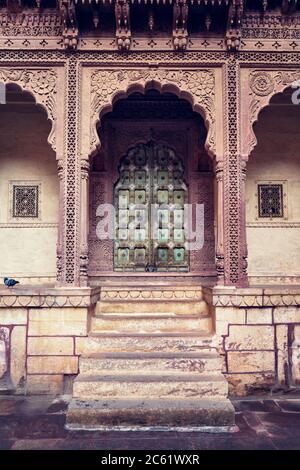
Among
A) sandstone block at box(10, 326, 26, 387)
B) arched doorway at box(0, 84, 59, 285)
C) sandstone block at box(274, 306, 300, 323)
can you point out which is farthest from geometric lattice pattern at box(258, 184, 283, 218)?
sandstone block at box(10, 326, 26, 387)

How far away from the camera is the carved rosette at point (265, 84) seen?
20.8ft

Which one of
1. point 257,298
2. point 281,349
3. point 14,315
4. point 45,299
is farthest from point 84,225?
point 281,349

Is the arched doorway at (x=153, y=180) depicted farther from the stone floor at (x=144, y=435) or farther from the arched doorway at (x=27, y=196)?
the stone floor at (x=144, y=435)

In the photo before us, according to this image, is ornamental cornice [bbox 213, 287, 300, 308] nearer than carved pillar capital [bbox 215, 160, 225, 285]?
Yes

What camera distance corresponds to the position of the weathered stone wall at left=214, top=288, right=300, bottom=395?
5.76 metres

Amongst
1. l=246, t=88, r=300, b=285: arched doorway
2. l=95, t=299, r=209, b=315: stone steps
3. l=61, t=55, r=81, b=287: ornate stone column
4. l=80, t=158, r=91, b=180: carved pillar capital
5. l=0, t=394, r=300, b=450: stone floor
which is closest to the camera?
l=0, t=394, r=300, b=450: stone floor

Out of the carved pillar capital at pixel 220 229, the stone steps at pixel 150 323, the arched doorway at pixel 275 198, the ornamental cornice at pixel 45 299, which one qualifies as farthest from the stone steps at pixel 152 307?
the arched doorway at pixel 275 198

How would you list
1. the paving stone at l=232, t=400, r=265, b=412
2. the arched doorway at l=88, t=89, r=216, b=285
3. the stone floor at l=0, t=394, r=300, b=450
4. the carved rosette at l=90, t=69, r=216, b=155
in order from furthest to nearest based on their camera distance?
the arched doorway at l=88, t=89, r=216, b=285 < the carved rosette at l=90, t=69, r=216, b=155 < the paving stone at l=232, t=400, r=265, b=412 < the stone floor at l=0, t=394, r=300, b=450

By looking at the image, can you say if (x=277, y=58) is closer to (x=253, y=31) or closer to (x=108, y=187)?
(x=253, y=31)

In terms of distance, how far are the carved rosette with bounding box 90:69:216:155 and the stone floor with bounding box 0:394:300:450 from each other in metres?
3.65

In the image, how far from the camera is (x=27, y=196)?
26.7ft

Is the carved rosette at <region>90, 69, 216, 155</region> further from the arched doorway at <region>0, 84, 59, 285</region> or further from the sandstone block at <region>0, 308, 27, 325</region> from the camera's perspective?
the sandstone block at <region>0, 308, 27, 325</region>

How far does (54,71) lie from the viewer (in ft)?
20.8

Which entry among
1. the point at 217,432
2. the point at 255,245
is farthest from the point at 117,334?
the point at 255,245
